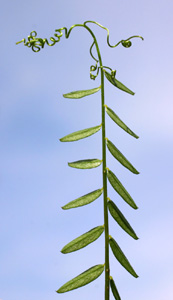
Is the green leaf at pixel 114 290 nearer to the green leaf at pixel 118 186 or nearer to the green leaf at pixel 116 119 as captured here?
the green leaf at pixel 118 186

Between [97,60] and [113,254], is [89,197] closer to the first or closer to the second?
[113,254]

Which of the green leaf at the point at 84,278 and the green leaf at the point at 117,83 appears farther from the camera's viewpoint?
the green leaf at the point at 117,83

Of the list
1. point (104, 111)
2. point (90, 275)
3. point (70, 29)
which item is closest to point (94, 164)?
point (104, 111)

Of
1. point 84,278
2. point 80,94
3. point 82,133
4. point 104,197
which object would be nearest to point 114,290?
point 84,278

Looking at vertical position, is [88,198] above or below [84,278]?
above

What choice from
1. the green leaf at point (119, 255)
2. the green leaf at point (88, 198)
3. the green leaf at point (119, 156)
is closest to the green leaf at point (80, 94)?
the green leaf at point (119, 156)

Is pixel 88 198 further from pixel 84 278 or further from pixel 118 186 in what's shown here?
pixel 84 278

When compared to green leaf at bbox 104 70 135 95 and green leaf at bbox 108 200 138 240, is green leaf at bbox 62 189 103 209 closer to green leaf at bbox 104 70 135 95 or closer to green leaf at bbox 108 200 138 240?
green leaf at bbox 108 200 138 240
